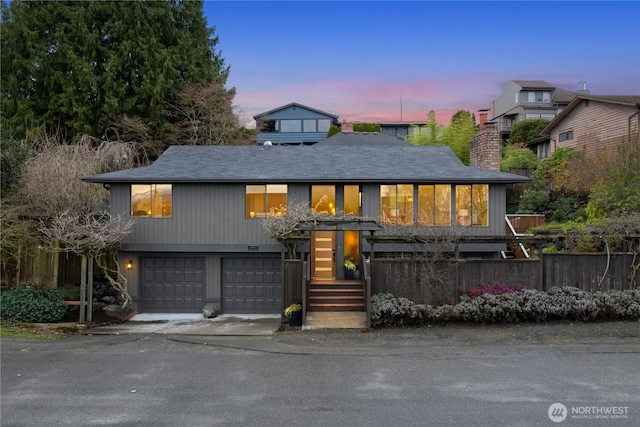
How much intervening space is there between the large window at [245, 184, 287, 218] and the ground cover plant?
17.1ft

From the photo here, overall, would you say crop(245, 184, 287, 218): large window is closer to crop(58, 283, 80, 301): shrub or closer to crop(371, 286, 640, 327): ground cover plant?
crop(371, 286, 640, 327): ground cover plant

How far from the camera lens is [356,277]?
579 inches

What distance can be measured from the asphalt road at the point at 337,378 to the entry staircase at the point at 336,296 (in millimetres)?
1870

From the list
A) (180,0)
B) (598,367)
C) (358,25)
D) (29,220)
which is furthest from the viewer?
(180,0)

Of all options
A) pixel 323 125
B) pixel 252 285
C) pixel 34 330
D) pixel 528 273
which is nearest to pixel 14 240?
pixel 34 330

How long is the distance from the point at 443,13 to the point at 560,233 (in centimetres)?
890

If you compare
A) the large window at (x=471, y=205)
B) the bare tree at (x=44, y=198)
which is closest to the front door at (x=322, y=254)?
the large window at (x=471, y=205)

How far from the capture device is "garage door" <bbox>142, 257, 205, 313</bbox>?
14828 millimetres

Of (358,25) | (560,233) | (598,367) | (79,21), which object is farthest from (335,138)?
(598,367)

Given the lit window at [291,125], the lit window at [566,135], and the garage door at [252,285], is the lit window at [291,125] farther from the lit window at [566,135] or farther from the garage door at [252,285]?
the garage door at [252,285]

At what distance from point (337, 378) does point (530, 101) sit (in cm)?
4779

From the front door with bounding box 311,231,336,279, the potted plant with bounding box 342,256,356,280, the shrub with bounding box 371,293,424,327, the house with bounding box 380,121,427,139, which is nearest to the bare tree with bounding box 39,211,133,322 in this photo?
the front door with bounding box 311,231,336,279

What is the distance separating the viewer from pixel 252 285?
1488cm

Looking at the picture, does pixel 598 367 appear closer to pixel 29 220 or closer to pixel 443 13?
pixel 443 13
